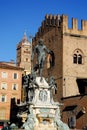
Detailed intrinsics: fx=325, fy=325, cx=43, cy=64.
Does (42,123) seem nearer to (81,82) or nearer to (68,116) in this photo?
(68,116)

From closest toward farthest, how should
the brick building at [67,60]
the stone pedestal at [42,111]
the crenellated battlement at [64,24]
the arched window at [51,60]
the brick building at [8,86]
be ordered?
the stone pedestal at [42,111] → the brick building at [67,60] → the crenellated battlement at [64,24] → the arched window at [51,60] → the brick building at [8,86]

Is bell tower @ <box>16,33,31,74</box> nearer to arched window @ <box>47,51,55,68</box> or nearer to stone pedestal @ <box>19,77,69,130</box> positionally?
arched window @ <box>47,51,55,68</box>

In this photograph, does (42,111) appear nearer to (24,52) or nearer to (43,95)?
(43,95)

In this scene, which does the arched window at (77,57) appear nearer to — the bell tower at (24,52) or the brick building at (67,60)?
the brick building at (67,60)

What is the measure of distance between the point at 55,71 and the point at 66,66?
7.86ft

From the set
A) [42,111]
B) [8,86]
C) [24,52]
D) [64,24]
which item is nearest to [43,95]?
[42,111]

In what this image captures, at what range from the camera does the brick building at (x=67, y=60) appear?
42094mm

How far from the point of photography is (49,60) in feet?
155

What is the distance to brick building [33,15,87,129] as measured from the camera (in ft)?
138

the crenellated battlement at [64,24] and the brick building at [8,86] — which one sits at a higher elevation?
the crenellated battlement at [64,24]

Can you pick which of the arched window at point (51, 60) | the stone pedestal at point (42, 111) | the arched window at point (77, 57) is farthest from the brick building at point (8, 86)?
the stone pedestal at point (42, 111)

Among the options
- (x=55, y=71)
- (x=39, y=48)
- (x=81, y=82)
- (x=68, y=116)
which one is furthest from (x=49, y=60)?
(x=39, y=48)

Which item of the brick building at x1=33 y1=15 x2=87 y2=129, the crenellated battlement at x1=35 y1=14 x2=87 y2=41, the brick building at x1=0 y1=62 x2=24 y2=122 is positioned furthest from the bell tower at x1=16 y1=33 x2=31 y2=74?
the brick building at x1=33 y1=15 x2=87 y2=129

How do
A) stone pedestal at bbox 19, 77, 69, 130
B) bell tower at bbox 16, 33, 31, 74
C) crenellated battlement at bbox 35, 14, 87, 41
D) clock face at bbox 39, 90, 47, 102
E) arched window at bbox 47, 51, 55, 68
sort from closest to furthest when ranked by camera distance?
stone pedestal at bbox 19, 77, 69, 130 → clock face at bbox 39, 90, 47, 102 → crenellated battlement at bbox 35, 14, 87, 41 → arched window at bbox 47, 51, 55, 68 → bell tower at bbox 16, 33, 31, 74
